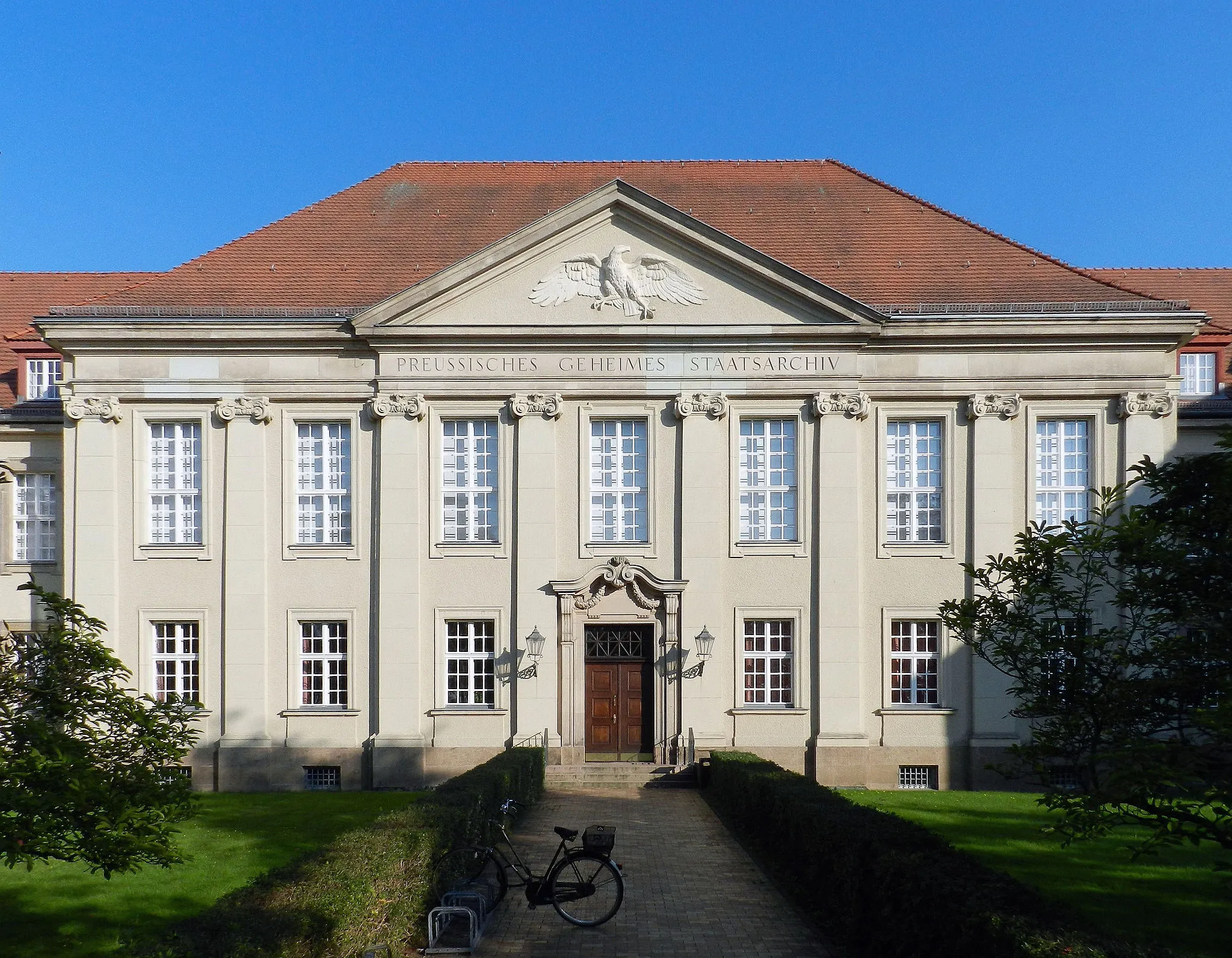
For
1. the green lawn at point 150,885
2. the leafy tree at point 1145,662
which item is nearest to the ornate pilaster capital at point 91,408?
the green lawn at point 150,885

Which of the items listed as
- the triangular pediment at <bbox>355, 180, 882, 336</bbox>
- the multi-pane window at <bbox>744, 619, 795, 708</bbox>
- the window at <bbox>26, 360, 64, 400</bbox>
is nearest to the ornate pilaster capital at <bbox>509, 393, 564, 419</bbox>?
the triangular pediment at <bbox>355, 180, 882, 336</bbox>

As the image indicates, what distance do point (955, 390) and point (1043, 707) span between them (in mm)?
15383

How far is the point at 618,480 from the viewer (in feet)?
78.4

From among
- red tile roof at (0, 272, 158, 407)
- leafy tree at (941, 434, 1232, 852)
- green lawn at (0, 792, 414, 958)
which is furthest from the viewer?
red tile roof at (0, 272, 158, 407)

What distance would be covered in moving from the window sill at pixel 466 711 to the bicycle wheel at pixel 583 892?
1109 centimetres

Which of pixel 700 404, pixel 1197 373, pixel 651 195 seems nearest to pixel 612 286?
pixel 700 404

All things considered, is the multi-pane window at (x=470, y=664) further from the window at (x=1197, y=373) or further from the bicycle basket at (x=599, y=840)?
the window at (x=1197, y=373)

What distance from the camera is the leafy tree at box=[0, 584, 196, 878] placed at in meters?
6.70

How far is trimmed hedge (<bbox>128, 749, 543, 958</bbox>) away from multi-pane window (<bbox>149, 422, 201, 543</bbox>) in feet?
43.6

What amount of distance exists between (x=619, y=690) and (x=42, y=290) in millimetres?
21477

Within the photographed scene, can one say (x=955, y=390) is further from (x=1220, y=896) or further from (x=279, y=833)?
(x=279, y=833)

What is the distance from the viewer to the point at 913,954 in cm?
920

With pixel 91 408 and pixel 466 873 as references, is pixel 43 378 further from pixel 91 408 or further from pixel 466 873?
pixel 466 873

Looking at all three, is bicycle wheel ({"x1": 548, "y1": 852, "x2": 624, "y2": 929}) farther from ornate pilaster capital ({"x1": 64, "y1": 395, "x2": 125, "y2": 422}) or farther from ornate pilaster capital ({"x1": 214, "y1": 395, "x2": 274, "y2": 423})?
ornate pilaster capital ({"x1": 64, "y1": 395, "x2": 125, "y2": 422})
